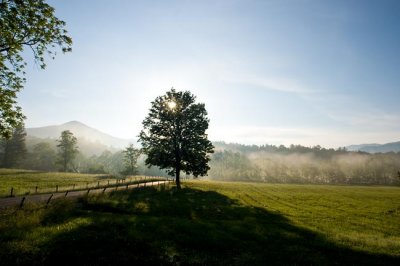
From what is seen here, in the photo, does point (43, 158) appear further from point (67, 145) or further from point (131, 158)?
Result: point (131, 158)

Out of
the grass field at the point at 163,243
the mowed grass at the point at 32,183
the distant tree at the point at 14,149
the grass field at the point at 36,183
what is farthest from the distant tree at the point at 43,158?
the grass field at the point at 163,243

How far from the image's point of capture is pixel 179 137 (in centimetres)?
5972

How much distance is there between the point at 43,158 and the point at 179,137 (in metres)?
127

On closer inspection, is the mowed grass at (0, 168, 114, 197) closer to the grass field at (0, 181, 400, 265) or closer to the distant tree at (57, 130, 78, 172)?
the grass field at (0, 181, 400, 265)

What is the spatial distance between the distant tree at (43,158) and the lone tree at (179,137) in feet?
386

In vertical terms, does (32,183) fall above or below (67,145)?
below

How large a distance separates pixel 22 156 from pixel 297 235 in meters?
135

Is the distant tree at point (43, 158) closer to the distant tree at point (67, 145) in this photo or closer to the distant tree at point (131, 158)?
the distant tree at point (67, 145)

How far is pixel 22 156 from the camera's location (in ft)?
416

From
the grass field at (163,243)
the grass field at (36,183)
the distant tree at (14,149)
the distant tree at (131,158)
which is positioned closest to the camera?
the grass field at (163,243)

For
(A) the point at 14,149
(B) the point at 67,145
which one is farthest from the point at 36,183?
(A) the point at 14,149

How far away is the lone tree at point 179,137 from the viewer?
5897 centimetres

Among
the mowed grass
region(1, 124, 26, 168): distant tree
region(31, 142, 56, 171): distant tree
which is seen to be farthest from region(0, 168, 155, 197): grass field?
region(31, 142, 56, 171): distant tree

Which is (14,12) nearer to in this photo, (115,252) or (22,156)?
(115,252)
